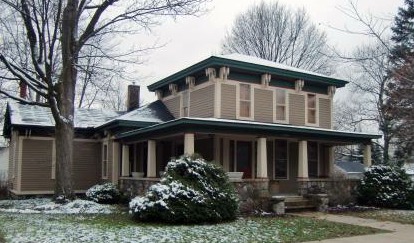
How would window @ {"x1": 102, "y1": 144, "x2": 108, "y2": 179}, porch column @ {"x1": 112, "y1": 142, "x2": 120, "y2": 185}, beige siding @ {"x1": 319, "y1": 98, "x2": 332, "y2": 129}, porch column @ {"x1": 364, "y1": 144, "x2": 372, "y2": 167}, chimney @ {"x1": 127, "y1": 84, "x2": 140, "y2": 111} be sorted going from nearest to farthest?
porch column @ {"x1": 364, "y1": 144, "x2": 372, "y2": 167}
porch column @ {"x1": 112, "y1": 142, "x2": 120, "y2": 185}
beige siding @ {"x1": 319, "y1": 98, "x2": 332, "y2": 129}
window @ {"x1": 102, "y1": 144, "x2": 108, "y2": 179}
chimney @ {"x1": 127, "y1": 84, "x2": 140, "y2": 111}

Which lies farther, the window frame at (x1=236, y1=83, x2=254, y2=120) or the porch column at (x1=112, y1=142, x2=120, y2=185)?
the porch column at (x1=112, y1=142, x2=120, y2=185)

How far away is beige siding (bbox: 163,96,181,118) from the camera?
75.0 feet

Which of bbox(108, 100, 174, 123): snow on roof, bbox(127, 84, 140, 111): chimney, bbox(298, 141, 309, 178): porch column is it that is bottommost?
bbox(298, 141, 309, 178): porch column

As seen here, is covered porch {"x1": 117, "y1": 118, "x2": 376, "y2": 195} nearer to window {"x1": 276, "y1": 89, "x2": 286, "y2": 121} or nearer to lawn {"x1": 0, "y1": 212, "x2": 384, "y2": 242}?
window {"x1": 276, "y1": 89, "x2": 286, "y2": 121}

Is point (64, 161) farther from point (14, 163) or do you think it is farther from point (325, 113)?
point (325, 113)

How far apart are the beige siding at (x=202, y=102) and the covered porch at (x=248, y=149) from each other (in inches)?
39.9

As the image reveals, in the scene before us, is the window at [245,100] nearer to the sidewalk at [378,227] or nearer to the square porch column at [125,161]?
the sidewalk at [378,227]

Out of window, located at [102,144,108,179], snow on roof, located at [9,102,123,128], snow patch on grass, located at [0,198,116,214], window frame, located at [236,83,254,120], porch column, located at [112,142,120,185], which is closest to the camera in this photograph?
snow patch on grass, located at [0,198,116,214]

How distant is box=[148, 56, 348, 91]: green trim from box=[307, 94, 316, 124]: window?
2.86 feet

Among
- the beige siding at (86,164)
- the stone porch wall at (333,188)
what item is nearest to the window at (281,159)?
the stone porch wall at (333,188)

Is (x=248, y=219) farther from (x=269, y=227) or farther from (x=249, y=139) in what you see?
(x=249, y=139)

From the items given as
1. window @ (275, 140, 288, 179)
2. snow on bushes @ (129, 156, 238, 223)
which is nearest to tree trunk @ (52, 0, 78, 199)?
snow on bushes @ (129, 156, 238, 223)

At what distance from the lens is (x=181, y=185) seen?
13.9m

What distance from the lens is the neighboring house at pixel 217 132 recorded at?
19125 millimetres
